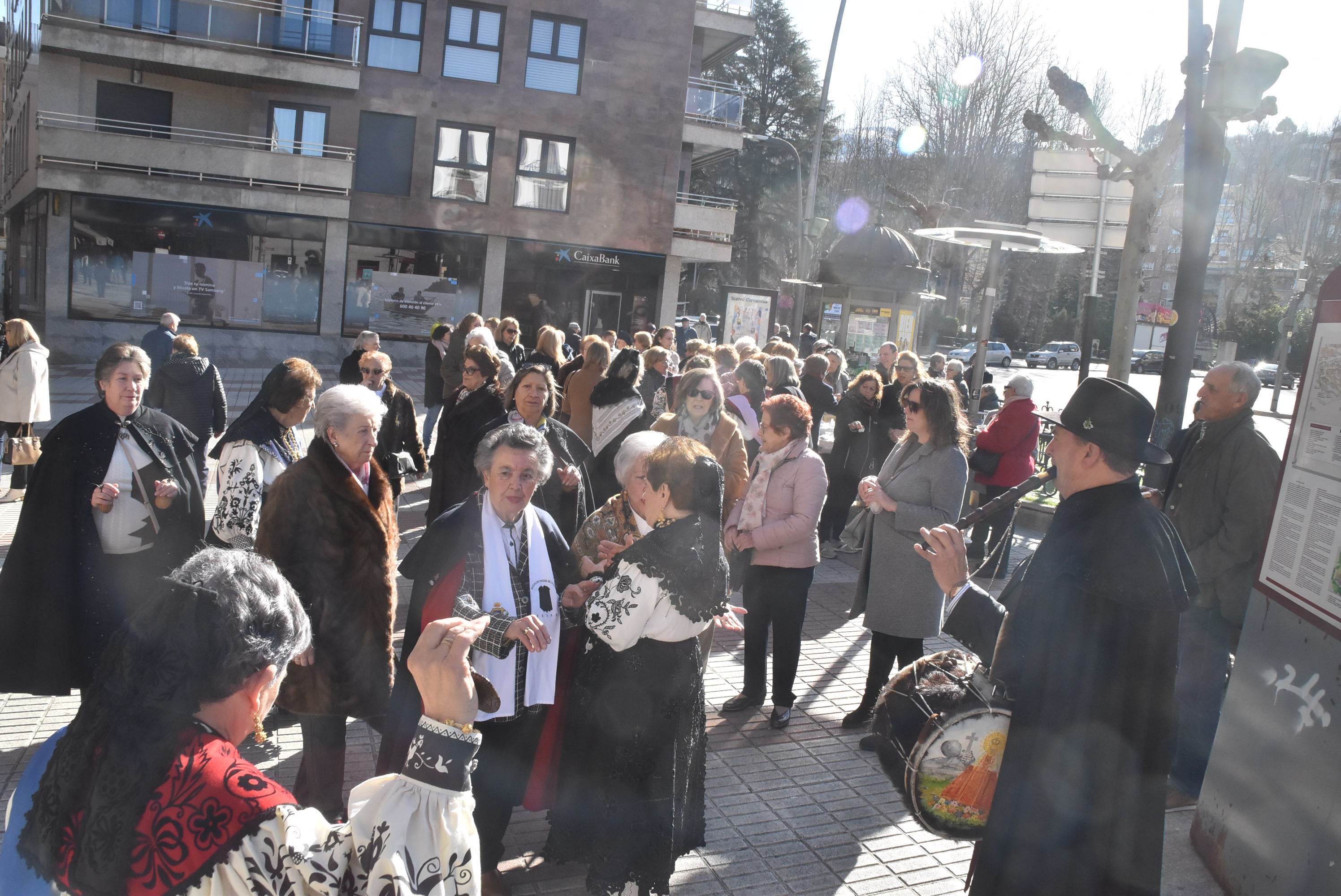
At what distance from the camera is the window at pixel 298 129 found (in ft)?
84.4

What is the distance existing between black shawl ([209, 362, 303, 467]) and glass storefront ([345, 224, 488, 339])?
73.4 feet

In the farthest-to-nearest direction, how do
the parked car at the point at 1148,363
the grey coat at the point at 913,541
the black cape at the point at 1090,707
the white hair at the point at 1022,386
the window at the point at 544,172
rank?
the parked car at the point at 1148,363
the window at the point at 544,172
the white hair at the point at 1022,386
the grey coat at the point at 913,541
the black cape at the point at 1090,707

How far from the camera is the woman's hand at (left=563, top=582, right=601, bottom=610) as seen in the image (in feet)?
13.3

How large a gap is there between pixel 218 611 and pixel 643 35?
93.0ft

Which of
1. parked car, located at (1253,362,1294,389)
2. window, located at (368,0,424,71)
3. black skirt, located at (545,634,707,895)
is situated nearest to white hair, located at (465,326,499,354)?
black skirt, located at (545,634,707,895)

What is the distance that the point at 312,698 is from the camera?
159 inches

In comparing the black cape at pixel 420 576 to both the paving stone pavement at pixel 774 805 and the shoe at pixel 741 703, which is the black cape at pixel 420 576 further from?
the shoe at pixel 741 703

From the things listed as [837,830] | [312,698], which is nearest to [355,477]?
[312,698]

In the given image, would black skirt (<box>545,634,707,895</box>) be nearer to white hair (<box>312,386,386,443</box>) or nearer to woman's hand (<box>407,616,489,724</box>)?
white hair (<box>312,386,386,443</box>)

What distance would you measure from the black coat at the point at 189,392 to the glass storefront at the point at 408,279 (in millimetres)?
17963

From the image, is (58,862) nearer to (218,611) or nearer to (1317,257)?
(218,611)

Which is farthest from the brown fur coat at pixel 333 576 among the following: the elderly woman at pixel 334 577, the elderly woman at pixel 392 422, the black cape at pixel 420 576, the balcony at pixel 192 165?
the balcony at pixel 192 165

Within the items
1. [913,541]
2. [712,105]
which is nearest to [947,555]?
[913,541]

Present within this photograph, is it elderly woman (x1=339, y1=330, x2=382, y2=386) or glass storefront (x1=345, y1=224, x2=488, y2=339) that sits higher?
glass storefront (x1=345, y1=224, x2=488, y2=339)
